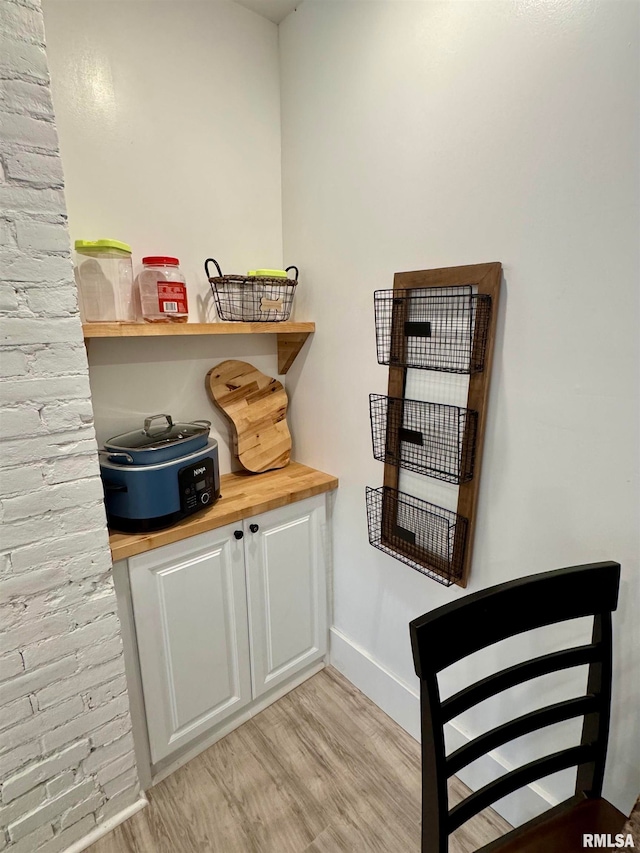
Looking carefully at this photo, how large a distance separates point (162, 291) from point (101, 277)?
20 centimetres

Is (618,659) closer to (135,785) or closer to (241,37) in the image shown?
(135,785)

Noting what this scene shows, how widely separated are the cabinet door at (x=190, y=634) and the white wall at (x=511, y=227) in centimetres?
58

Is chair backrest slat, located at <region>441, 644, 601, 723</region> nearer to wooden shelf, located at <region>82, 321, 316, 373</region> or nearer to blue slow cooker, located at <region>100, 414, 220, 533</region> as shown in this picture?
blue slow cooker, located at <region>100, 414, 220, 533</region>

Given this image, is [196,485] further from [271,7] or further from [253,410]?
[271,7]

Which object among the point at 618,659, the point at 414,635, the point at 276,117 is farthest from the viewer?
the point at 276,117

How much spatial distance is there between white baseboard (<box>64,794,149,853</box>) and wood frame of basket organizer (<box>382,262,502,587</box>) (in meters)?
1.22

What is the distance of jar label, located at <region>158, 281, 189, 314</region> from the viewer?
155cm

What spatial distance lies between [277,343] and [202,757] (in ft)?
5.52

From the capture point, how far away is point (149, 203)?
1.67 m

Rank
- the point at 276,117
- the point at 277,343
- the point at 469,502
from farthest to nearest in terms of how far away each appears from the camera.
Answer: the point at 277,343 → the point at 276,117 → the point at 469,502

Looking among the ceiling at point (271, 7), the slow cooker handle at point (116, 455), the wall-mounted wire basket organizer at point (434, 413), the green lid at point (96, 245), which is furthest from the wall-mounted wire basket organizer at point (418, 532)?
the ceiling at point (271, 7)

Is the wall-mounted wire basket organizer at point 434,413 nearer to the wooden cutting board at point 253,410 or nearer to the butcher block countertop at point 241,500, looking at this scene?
the butcher block countertop at point 241,500

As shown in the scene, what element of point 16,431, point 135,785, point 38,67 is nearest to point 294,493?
point 16,431

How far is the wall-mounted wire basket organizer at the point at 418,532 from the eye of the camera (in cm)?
149
